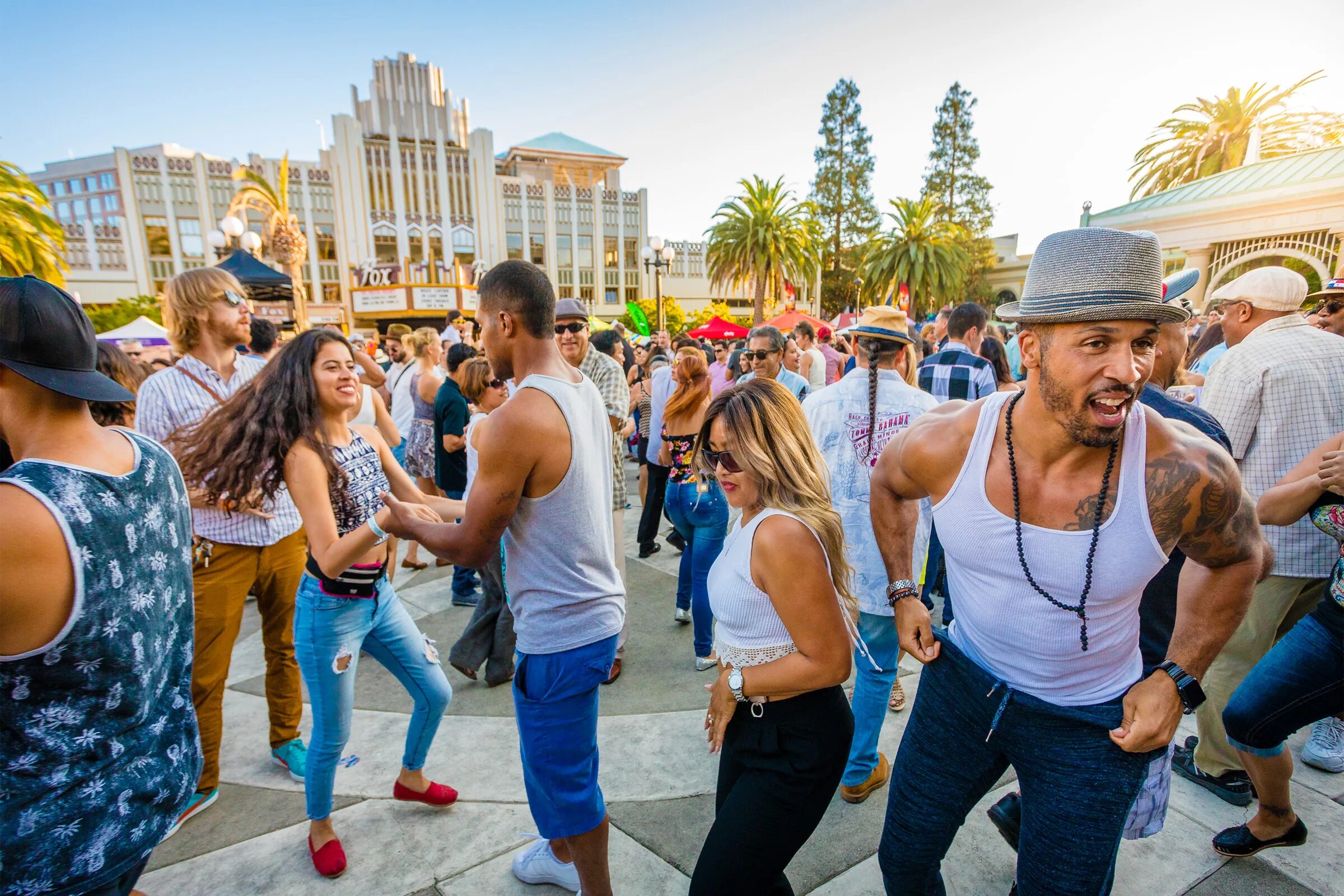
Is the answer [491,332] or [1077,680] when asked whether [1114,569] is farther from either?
[491,332]

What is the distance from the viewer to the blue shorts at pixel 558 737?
213 centimetres

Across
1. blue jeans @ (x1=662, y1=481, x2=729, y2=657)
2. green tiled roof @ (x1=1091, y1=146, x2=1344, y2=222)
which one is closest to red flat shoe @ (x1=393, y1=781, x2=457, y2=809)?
blue jeans @ (x1=662, y1=481, x2=729, y2=657)

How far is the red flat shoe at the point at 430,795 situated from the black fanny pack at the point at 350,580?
104 cm

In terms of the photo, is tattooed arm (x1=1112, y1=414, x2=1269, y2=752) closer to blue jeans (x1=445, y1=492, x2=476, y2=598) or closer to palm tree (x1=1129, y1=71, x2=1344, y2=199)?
blue jeans (x1=445, y1=492, x2=476, y2=598)

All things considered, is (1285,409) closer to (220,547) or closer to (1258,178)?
(220,547)

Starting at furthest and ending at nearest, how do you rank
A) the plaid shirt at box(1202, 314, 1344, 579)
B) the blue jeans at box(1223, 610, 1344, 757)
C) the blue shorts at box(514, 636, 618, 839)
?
the plaid shirt at box(1202, 314, 1344, 579) < the blue jeans at box(1223, 610, 1344, 757) < the blue shorts at box(514, 636, 618, 839)

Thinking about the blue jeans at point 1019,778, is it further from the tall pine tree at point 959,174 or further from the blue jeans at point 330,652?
the tall pine tree at point 959,174

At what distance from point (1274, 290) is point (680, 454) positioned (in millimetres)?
3569

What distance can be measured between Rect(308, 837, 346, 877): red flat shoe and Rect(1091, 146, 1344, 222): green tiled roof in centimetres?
2588

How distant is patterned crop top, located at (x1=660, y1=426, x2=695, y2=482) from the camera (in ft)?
14.7

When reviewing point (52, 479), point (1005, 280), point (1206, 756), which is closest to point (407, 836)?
point (52, 479)

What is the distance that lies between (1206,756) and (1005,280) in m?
44.5

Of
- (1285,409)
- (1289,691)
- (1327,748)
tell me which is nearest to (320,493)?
(1289,691)

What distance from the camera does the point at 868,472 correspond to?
314cm
